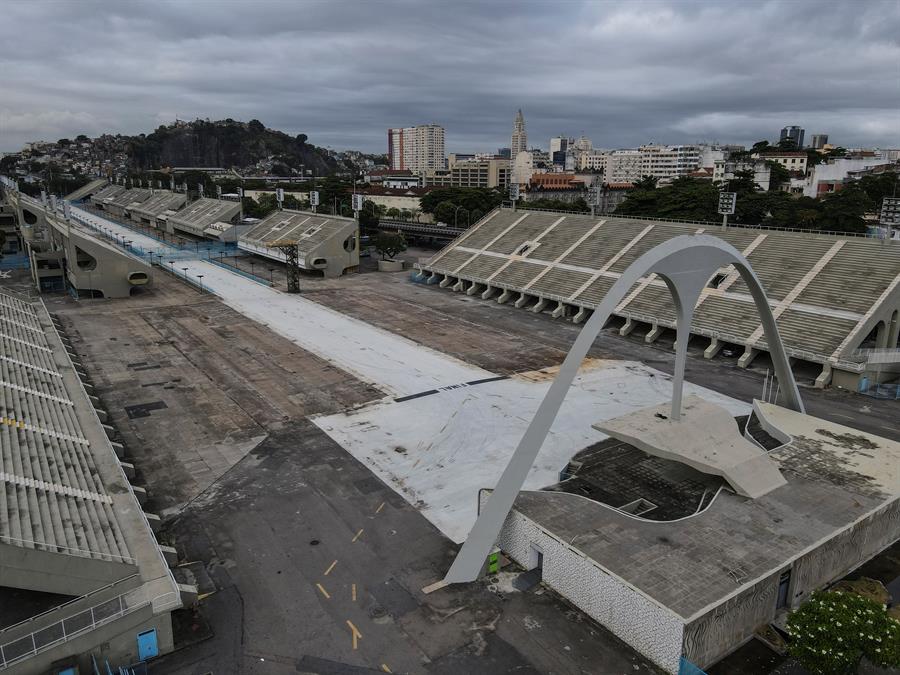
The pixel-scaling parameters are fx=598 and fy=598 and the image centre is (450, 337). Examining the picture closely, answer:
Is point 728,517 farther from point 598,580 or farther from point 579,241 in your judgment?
point 579,241

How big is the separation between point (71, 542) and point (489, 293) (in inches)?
1821

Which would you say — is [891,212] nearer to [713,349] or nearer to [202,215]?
[713,349]

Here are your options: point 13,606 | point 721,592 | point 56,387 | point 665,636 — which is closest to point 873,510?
point 721,592

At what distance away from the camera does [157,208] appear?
118750 mm

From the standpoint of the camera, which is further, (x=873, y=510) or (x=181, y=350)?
(x=181, y=350)

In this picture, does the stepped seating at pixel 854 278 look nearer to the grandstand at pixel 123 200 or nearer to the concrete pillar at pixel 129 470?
the concrete pillar at pixel 129 470

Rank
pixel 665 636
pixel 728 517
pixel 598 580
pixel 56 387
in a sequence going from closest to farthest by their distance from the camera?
pixel 665 636
pixel 598 580
pixel 728 517
pixel 56 387

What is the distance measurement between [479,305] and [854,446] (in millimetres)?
35471

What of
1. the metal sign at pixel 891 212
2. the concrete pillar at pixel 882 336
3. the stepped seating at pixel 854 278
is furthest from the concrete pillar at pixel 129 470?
the metal sign at pixel 891 212

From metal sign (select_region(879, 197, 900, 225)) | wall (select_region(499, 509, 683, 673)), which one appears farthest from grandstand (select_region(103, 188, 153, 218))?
wall (select_region(499, 509, 683, 673))

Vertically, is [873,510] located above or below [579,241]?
below

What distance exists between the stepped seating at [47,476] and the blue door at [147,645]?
2.27 meters

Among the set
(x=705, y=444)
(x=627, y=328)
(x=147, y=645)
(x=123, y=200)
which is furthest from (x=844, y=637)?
(x=123, y=200)

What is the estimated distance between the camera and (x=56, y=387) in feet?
92.2
